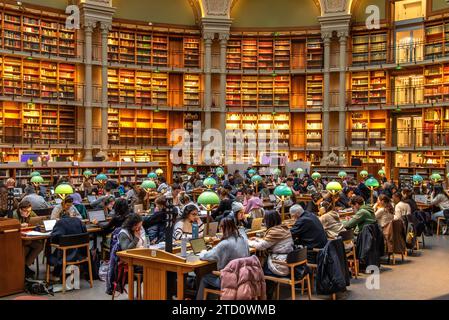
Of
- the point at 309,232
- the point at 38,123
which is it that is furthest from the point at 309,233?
the point at 38,123

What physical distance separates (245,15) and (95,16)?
6.50m

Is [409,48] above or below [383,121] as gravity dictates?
above

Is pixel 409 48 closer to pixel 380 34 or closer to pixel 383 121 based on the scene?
pixel 380 34

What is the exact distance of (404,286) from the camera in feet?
22.2

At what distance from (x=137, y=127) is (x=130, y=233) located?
1494 cm

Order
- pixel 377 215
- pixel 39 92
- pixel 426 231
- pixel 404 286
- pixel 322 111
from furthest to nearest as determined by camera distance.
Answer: pixel 322 111 → pixel 39 92 → pixel 426 231 → pixel 377 215 → pixel 404 286

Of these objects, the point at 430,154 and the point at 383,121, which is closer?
the point at 430,154

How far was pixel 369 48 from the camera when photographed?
20.3m

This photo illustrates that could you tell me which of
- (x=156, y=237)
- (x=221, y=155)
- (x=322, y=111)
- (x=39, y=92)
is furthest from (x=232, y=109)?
(x=156, y=237)

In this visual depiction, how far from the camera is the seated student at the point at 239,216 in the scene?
7.10 m

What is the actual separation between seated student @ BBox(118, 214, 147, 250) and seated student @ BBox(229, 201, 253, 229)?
176 cm

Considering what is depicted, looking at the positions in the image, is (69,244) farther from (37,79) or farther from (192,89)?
(192,89)

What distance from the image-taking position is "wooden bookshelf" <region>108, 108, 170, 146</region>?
1970 cm

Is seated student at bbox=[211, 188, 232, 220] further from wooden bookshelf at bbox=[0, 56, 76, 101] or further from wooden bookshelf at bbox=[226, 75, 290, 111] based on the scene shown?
wooden bookshelf at bbox=[226, 75, 290, 111]
